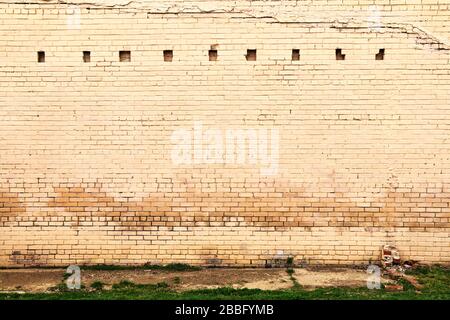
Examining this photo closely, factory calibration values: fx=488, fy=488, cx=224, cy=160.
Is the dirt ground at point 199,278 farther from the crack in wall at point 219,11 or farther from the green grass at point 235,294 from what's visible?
the crack in wall at point 219,11

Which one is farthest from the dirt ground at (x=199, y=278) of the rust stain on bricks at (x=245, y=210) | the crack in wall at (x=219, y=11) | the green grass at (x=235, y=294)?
the crack in wall at (x=219, y=11)

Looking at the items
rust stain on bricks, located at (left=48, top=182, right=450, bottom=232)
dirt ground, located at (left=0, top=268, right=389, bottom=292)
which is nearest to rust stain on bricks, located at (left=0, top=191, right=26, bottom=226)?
rust stain on bricks, located at (left=48, top=182, right=450, bottom=232)

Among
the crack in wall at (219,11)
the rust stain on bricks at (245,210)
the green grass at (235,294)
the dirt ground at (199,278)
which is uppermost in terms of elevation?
the crack in wall at (219,11)

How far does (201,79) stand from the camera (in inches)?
318

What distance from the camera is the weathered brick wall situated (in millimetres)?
7992

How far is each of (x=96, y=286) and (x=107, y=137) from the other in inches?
95.5

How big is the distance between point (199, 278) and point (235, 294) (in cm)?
101

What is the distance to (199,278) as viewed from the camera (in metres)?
7.66

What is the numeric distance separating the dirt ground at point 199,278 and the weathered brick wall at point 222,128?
30 centimetres

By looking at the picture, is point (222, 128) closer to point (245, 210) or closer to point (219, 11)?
point (245, 210)

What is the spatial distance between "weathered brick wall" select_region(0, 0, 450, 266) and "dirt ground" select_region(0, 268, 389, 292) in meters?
0.30

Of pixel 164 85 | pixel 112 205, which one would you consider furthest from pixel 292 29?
pixel 112 205

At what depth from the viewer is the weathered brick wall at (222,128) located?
799cm

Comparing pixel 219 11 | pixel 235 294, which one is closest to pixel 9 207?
pixel 235 294
